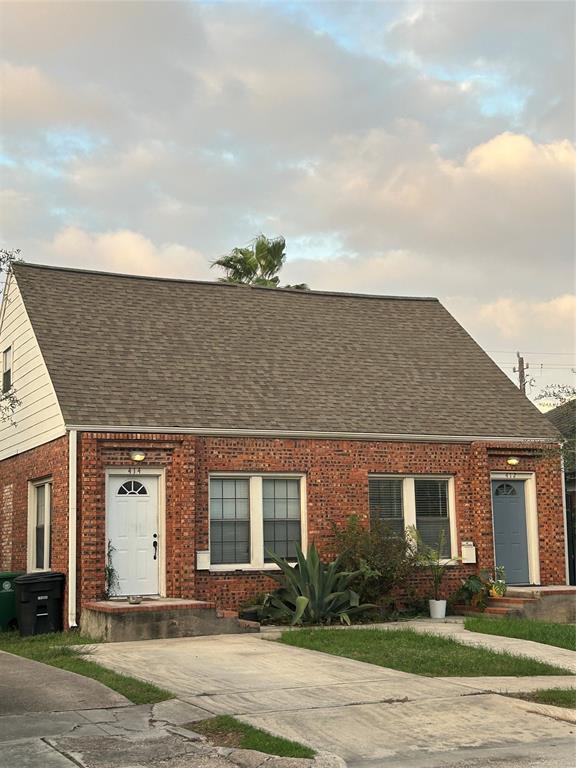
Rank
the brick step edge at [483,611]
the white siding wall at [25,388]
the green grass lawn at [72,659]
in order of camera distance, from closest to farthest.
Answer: the green grass lawn at [72,659]
the white siding wall at [25,388]
the brick step edge at [483,611]

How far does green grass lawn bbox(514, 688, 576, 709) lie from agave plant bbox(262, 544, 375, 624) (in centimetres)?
622

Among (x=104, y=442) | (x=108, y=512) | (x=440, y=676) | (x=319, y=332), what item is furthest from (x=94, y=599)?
(x=319, y=332)

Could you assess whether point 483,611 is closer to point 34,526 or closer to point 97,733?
point 34,526

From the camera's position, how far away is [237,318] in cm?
2133

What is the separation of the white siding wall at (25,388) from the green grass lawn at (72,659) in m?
3.39

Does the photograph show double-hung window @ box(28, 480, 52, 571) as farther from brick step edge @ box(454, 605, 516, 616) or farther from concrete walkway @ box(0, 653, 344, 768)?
brick step edge @ box(454, 605, 516, 616)

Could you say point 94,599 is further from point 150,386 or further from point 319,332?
point 319,332

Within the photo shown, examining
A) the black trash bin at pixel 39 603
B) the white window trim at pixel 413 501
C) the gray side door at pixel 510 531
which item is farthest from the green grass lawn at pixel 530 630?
the black trash bin at pixel 39 603

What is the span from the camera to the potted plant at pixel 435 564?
18203mm

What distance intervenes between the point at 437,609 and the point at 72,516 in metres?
6.69

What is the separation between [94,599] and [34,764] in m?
8.83

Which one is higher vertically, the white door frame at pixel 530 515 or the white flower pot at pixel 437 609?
the white door frame at pixel 530 515

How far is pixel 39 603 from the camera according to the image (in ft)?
52.7

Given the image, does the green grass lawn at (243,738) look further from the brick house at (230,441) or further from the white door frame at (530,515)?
the white door frame at (530,515)
